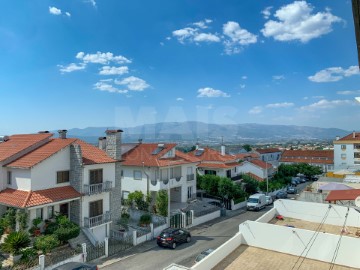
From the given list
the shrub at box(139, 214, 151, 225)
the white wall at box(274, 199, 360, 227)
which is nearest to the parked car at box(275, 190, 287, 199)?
the shrub at box(139, 214, 151, 225)

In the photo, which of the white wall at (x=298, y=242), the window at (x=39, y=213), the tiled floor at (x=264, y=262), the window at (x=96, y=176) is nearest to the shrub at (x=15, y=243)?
the window at (x=39, y=213)

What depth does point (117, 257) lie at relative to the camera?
20.9m

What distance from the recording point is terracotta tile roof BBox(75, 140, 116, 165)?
24.3 meters

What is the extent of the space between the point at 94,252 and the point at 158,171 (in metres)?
13.1

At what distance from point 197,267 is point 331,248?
587cm

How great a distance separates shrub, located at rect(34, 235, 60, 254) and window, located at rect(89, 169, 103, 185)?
6231 mm

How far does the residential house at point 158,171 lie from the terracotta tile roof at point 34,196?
10.5 m

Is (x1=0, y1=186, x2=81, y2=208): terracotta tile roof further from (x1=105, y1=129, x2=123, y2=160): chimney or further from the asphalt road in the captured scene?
the asphalt road

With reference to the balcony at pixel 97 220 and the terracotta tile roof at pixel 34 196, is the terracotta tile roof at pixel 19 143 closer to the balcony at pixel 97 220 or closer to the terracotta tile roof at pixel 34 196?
the terracotta tile roof at pixel 34 196

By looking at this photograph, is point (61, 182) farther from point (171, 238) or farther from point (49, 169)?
point (171, 238)

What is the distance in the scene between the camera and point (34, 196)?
2034 cm

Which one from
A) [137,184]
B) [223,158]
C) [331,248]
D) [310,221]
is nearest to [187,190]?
[137,184]

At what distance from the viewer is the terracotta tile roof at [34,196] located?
64.5ft

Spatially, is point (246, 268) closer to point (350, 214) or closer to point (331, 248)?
point (331, 248)
